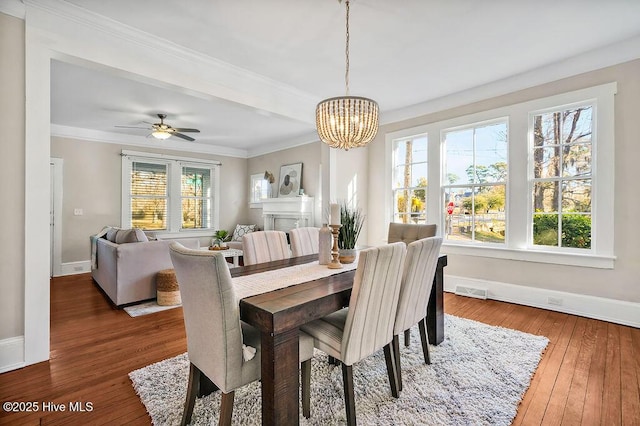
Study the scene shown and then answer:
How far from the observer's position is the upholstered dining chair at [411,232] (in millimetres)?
2932

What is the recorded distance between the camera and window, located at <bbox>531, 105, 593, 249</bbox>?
10.4 ft

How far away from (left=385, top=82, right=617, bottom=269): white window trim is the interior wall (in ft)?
4.92

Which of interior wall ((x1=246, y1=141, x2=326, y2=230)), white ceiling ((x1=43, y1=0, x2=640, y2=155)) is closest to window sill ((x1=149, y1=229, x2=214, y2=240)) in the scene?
interior wall ((x1=246, y1=141, x2=326, y2=230))

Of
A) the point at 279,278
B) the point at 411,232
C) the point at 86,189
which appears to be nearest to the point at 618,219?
the point at 411,232

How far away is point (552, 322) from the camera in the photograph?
2.98m

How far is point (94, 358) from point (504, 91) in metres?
4.96

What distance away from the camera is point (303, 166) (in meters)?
6.10

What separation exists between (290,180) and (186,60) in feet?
11.6

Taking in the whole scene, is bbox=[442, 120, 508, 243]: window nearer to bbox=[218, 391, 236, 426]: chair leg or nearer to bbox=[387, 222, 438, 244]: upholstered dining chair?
bbox=[387, 222, 438, 244]: upholstered dining chair

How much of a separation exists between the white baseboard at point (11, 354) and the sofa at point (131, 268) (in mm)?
1233

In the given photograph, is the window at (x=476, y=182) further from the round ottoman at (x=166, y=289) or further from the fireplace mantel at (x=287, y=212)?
the round ottoman at (x=166, y=289)

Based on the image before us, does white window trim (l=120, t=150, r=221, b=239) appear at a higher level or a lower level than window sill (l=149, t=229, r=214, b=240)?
higher

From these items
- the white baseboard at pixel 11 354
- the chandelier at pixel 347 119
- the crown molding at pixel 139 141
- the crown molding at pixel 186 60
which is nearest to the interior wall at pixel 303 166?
the crown molding at pixel 139 141

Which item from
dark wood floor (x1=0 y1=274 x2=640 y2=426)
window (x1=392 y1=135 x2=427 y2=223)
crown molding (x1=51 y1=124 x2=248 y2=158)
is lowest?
dark wood floor (x1=0 y1=274 x2=640 y2=426)
